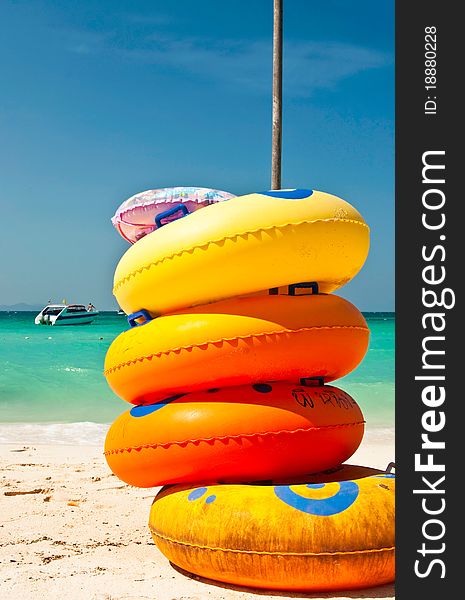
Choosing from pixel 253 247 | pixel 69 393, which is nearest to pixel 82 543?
pixel 253 247

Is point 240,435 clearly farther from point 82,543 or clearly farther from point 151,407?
point 82,543

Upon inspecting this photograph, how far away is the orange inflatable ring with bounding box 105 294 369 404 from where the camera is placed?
12.9ft

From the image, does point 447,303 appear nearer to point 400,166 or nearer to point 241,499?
point 400,166

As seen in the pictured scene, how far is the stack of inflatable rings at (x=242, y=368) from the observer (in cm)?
380

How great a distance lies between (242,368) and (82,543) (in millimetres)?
1547

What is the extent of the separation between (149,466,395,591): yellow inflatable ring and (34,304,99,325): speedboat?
4772cm

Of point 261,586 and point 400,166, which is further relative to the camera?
point 261,586

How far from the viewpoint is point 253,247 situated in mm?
3902

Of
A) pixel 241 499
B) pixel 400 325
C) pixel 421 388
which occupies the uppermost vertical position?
pixel 400 325

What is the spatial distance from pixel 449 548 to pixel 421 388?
57cm

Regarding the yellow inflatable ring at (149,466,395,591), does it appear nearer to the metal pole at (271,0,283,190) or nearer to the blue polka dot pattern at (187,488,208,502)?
the blue polka dot pattern at (187,488,208,502)

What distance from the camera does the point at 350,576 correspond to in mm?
3535

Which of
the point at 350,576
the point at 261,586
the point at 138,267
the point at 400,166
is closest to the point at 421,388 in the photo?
the point at 400,166

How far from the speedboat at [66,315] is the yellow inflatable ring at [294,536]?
157ft
